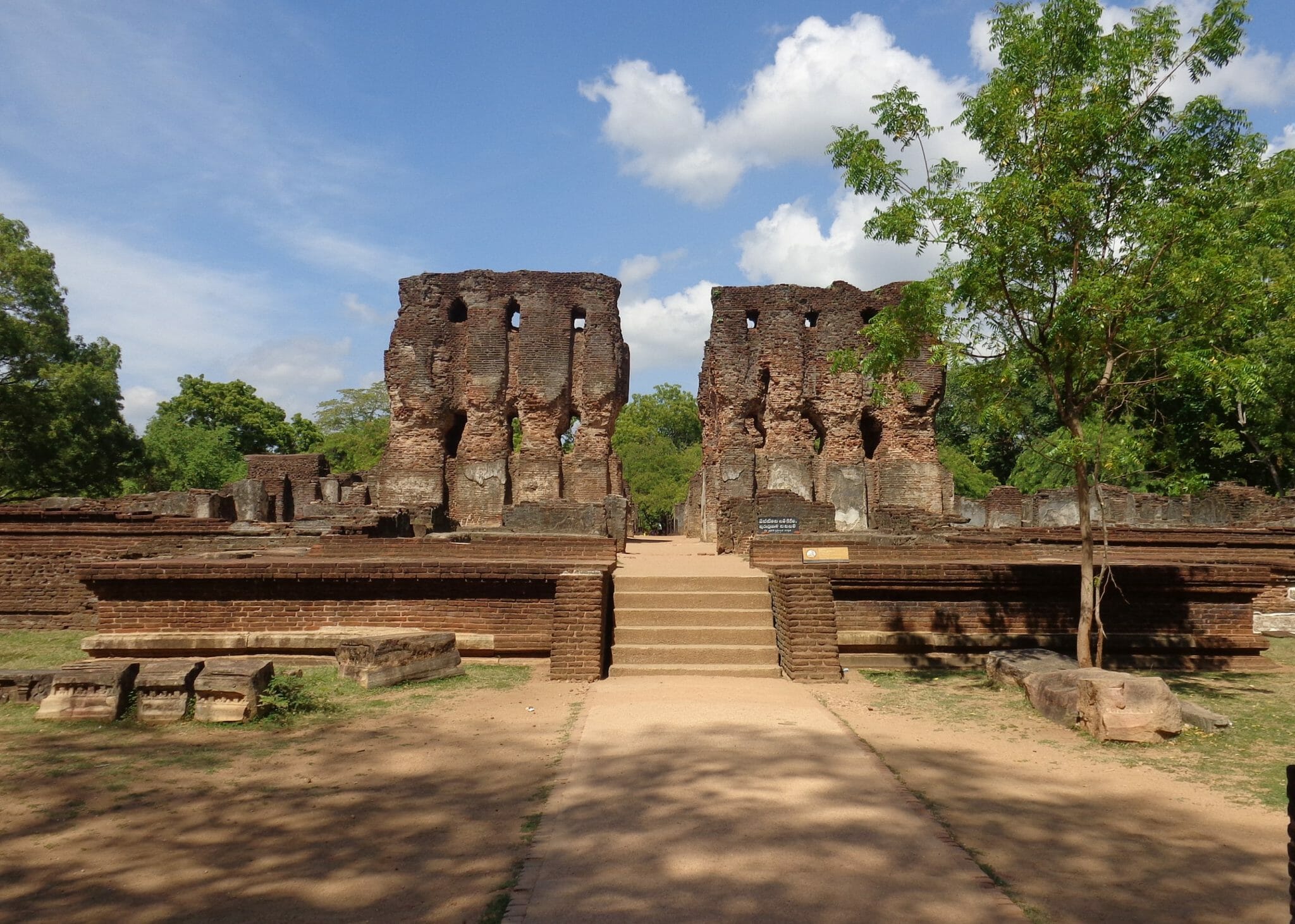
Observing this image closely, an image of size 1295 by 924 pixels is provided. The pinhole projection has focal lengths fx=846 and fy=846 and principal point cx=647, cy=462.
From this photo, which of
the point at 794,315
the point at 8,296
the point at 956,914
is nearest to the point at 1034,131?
the point at 956,914

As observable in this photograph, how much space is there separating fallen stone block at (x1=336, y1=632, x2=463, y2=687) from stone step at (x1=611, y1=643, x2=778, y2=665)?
5.06ft

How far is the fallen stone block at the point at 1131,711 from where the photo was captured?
17.9ft

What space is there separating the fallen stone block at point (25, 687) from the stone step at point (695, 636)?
4578 mm

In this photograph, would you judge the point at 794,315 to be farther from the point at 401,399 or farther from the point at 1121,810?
the point at 1121,810

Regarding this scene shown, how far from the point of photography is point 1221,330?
680cm

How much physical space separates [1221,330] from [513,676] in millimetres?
6597

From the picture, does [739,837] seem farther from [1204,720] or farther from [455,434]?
[455,434]

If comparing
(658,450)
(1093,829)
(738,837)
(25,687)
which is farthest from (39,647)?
(658,450)

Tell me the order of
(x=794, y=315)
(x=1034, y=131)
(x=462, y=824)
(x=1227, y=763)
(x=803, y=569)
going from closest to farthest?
(x=462, y=824) < (x=1227, y=763) < (x=1034, y=131) < (x=803, y=569) < (x=794, y=315)

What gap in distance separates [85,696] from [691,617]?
504 centimetres

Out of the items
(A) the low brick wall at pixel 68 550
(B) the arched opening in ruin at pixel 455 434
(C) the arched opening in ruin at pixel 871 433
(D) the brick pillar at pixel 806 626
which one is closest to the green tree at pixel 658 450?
(B) the arched opening in ruin at pixel 455 434


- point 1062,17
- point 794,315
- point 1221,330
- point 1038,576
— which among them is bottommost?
point 1038,576

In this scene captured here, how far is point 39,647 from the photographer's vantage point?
9.95m

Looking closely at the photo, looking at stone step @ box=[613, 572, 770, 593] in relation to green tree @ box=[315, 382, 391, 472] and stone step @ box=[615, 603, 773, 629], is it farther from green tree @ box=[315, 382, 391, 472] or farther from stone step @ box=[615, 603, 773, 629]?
green tree @ box=[315, 382, 391, 472]
